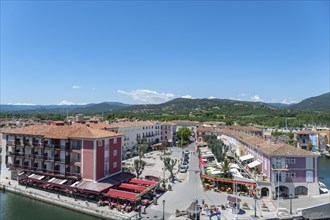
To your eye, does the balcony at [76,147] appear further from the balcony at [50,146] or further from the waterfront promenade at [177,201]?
the waterfront promenade at [177,201]

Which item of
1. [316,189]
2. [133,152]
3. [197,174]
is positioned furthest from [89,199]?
[133,152]

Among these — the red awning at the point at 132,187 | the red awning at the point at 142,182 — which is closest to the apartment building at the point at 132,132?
the red awning at the point at 142,182

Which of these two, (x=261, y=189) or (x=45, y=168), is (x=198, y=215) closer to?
(x=261, y=189)

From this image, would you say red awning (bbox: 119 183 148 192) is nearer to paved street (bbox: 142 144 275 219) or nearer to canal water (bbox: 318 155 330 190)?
paved street (bbox: 142 144 275 219)

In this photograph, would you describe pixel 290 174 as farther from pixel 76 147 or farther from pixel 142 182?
pixel 76 147

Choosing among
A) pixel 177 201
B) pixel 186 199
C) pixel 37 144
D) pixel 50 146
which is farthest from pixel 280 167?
pixel 37 144
